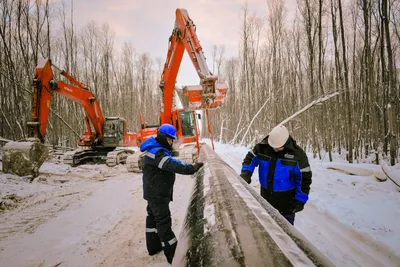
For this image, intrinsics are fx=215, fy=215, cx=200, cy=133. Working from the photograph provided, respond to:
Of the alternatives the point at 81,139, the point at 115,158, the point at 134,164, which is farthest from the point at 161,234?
the point at 81,139

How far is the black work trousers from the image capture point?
296cm

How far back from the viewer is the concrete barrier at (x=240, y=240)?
3.04 feet

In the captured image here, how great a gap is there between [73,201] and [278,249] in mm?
5964

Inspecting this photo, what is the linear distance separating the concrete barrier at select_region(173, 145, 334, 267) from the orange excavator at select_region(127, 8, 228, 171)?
4896 mm

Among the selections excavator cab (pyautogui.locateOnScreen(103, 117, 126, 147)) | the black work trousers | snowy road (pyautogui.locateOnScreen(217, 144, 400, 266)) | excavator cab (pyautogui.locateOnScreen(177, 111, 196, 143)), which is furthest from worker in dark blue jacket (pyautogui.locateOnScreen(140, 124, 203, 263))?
excavator cab (pyautogui.locateOnScreen(103, 117, 126, 147))

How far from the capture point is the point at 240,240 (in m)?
1.05

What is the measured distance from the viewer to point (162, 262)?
299cm

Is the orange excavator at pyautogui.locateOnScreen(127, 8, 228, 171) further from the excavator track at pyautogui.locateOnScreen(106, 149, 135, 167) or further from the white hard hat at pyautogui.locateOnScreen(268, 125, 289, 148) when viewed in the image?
the white hard hat at pyautogui.locateOnScreen(268, 125, 289, 148)

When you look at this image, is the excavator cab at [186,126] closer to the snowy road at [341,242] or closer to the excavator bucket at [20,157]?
the excavator bucket at [20,157]

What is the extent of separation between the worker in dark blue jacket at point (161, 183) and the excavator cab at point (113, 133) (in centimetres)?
878

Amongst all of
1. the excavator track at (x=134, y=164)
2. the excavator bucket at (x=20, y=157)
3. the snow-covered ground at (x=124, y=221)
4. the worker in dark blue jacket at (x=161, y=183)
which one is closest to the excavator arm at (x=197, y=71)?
the excavator track at (x=134, y=164)

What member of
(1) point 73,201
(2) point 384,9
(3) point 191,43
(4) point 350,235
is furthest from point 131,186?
(2) point 384,9

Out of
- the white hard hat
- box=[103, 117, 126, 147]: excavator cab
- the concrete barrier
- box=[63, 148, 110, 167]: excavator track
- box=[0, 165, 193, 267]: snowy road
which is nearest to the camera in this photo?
the concrete barrier

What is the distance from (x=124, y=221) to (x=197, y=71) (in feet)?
14.6
